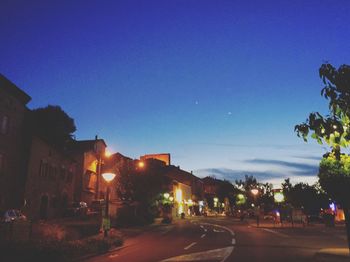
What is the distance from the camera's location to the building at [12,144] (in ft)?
107

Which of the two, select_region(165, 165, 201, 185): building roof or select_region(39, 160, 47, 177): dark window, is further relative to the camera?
select_region(165, 165, 201, 185): building roof

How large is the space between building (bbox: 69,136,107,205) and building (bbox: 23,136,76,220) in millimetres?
3517

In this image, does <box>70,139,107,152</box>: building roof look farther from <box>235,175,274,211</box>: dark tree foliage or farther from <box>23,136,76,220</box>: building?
<box>235,175,274,211</box>: dark tree foliage

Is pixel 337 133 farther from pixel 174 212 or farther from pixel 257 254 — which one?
pixel 174 212

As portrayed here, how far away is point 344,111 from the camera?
6.18 m

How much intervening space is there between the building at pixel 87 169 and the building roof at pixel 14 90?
16832 millimetres

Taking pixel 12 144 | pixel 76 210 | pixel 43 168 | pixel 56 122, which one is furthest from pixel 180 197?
pixel 12 144

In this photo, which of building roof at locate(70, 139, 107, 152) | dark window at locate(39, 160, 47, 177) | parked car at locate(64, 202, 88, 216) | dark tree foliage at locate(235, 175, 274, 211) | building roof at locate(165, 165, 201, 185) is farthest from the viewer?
building roof at locate(165, 165, 201, 185)

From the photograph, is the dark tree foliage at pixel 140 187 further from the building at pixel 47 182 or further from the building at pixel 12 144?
the building at pixel 12 144

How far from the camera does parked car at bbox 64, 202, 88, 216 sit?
1734 inches

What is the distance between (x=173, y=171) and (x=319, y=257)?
84.9 meters

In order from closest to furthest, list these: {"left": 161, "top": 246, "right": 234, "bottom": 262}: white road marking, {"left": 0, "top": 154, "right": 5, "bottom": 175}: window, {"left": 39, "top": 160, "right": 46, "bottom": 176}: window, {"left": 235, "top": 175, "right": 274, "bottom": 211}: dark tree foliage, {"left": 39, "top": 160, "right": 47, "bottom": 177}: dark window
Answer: {"left": 161, "top": 246, "right": 234, "bottom": 262}: white road marking
{"left": 0, "top": 154, "right": 5, "bottom": 175}: window
{"left": 39, "top": 160, "right": 46, "bottom": 176}: window
{"left": 39, "top": 160, "right": 47, "bottom": 177}: dark window
{"left": 235, "top": 175, "right": 274, "bottom": 211}: dark tree foliage

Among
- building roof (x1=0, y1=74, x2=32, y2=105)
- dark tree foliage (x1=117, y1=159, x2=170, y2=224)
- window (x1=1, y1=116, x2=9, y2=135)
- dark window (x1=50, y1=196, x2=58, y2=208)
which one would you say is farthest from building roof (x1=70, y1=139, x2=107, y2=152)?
window (x1=1, y1=116, x2=9, y2=135)

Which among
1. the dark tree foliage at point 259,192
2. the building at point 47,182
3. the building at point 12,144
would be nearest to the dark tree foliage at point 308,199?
the dark tree foliage at point 259,192
